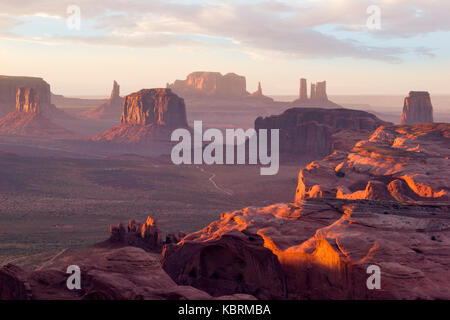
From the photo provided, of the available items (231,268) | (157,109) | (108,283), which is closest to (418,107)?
(157,109)

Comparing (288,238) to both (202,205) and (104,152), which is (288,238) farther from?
(104,152)

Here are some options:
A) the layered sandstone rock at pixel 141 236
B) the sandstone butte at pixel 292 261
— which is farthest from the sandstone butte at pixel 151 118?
the sandstone butte at pixel 292 261

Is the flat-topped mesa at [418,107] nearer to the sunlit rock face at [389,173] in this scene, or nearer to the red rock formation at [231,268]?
the sunlit rock face at [389,173]

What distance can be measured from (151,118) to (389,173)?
143 meters

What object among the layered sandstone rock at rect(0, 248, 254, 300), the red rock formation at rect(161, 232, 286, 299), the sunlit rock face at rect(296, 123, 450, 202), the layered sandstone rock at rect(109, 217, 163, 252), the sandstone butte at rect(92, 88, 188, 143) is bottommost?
the layered sandstone rock at rect(109, 217, 163, 252)

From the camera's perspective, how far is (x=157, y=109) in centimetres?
18475

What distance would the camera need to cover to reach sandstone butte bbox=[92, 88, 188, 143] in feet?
587

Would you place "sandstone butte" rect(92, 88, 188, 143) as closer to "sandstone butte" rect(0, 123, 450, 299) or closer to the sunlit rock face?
the sunlit rock face

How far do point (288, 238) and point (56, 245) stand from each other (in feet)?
87.7

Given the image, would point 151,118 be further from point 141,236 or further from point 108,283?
point 108,283

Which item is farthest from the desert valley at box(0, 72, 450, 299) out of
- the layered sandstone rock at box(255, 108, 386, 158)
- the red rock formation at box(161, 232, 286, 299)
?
the layered sandstone rock at box(255, 108, 386, 158)

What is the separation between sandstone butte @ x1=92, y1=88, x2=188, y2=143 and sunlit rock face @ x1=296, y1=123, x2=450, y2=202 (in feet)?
397

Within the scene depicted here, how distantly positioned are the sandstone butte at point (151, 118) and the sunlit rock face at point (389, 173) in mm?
120954

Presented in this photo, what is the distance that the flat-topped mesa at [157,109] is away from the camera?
182750 mm
